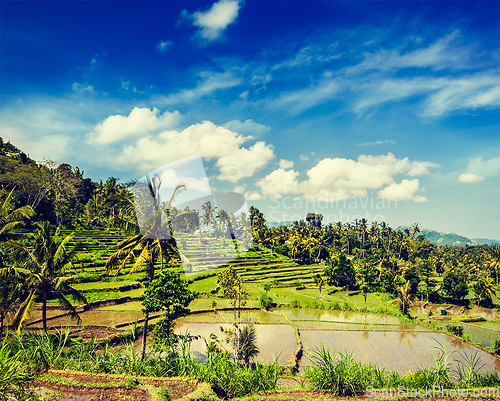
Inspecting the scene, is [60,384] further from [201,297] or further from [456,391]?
[201,297]

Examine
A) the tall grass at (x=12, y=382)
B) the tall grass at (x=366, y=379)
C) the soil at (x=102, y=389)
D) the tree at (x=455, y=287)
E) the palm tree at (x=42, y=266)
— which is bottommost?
the tree at (x=455, y=287)

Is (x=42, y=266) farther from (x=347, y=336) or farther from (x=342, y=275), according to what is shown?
(x=342, y=275)

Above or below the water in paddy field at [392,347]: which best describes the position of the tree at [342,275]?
above

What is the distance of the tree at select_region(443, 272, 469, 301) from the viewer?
34938 mm

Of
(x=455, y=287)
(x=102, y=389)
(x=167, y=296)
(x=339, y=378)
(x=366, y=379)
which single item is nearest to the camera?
(x=102, y=389)

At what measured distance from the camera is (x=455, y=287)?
35312mm

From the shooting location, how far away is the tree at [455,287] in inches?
1375

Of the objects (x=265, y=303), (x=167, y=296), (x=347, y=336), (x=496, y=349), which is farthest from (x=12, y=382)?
(x=496, y=349)

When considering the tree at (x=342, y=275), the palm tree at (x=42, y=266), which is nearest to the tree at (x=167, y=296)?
the palm tree at (x=42, y=266)

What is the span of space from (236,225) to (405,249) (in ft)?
179

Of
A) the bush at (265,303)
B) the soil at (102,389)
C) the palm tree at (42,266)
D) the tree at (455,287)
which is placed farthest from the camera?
the tree at (455,287)

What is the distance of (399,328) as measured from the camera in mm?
24641

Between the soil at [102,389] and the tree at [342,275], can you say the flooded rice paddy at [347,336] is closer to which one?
the soil at [102,389]

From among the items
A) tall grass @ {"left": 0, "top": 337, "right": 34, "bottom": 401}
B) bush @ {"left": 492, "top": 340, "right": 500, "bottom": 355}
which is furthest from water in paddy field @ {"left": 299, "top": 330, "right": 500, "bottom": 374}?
tall grass @ {"left": 0, "top": 337, "right": 34, "bottom": 401}
